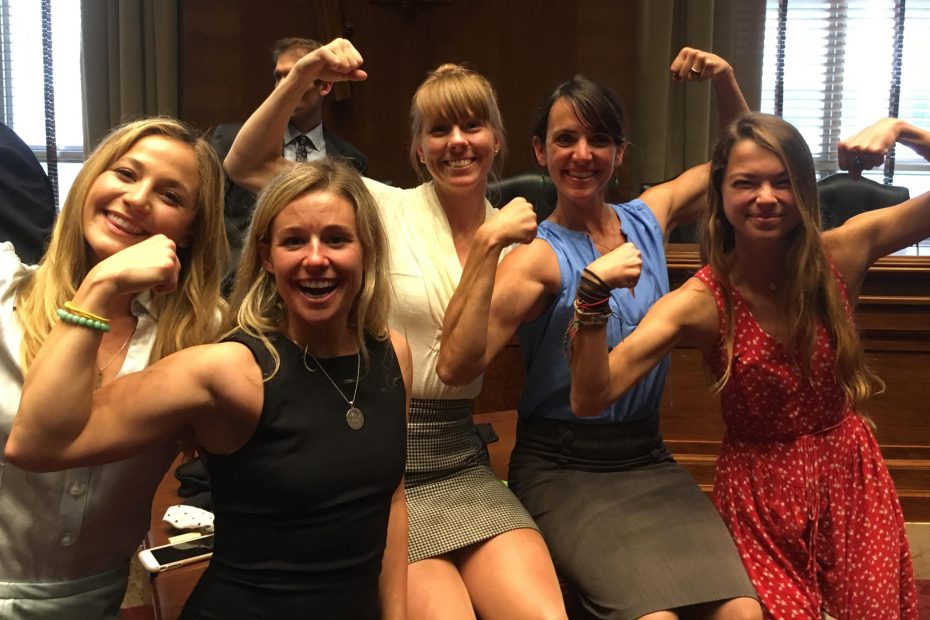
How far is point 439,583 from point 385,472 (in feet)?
1.10

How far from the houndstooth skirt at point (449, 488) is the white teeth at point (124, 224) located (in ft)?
2.06

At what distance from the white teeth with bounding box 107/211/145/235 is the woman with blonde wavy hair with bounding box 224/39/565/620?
0.34m

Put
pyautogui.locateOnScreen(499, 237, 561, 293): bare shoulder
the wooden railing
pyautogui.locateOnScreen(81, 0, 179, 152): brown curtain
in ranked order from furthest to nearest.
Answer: pyautogui.locateOnScreen(81, 0, 179, 152): brown curtain
the wooden railing
pyautogui.locateOnScreen(499, 237, 561, 293): bare shoulder

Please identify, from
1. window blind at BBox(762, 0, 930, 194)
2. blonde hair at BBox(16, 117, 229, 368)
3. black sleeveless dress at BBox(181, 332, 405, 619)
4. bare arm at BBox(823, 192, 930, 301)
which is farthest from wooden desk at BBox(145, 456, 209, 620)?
window blind at BBox(762, 0, 930, 194)

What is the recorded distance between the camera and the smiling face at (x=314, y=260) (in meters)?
1.28

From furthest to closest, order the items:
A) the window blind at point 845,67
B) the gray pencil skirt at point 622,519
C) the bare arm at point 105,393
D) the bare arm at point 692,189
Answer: the window blind at point 845,67
the bare arm at point 692,189
the gray pencil skirt at point 622,519
the bare arm at point 105,393

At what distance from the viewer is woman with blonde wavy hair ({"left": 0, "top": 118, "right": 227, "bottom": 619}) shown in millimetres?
1255

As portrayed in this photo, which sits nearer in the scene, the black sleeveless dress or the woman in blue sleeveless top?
the black sleeveless dress

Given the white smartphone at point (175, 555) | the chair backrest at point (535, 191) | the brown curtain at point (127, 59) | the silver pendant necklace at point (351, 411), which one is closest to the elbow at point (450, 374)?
the silver pendant necklace at point (351, 411)

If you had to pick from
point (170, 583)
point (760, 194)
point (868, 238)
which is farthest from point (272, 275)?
point (868, 238)

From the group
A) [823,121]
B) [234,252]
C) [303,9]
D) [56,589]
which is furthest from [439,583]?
[823,121]

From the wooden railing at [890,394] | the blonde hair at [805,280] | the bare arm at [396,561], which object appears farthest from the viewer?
the wooden railing at [890,394]

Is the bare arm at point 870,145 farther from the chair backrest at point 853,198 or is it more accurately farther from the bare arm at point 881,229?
the chair backrest at point 853,198

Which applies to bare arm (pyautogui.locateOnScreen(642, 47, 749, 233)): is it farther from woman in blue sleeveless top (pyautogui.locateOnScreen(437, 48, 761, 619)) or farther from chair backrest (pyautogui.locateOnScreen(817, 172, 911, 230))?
chair backrest (pyautogui.locateOnScreen(817, 172, 911, 230))
